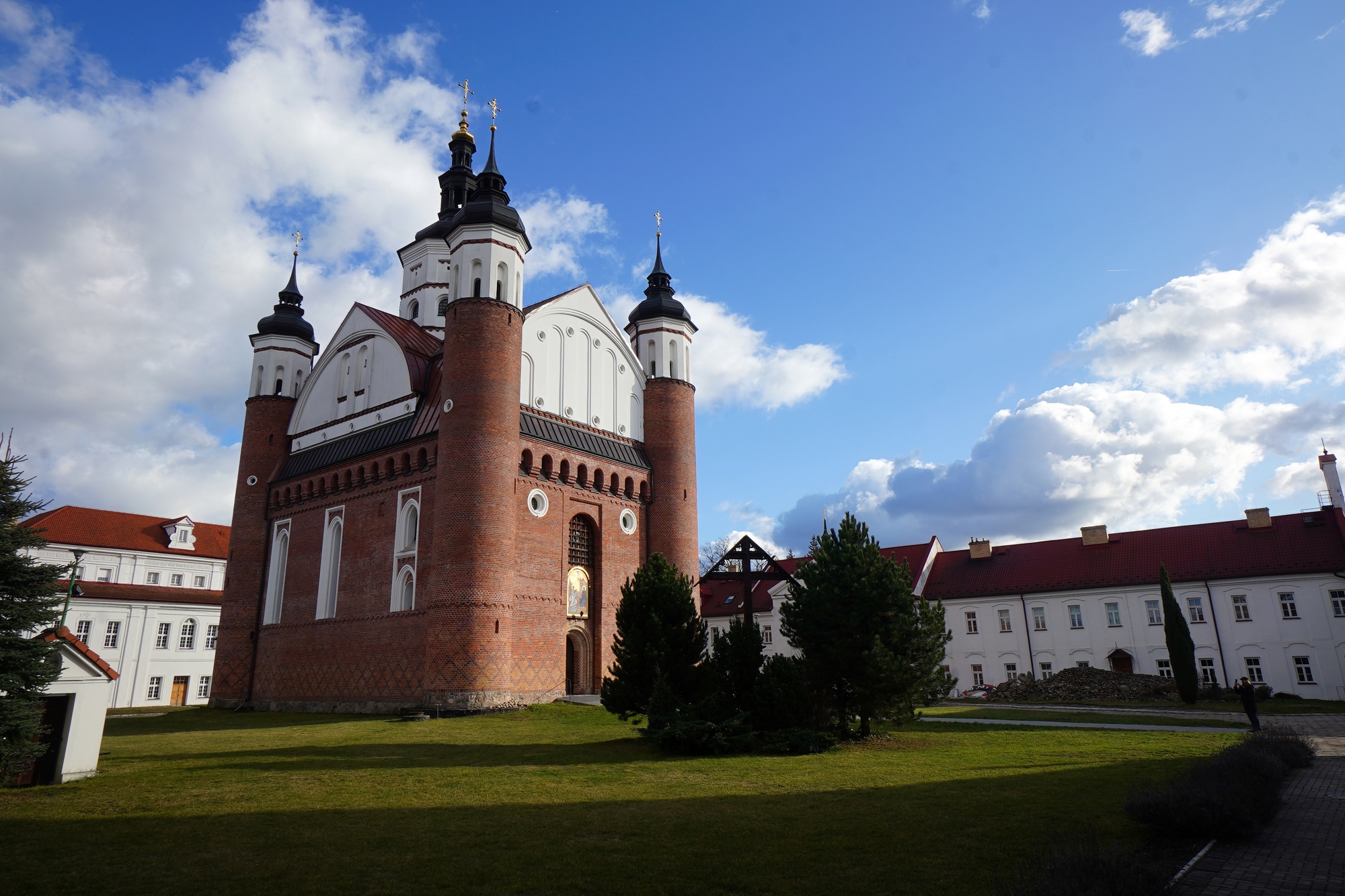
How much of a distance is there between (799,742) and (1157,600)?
3001 cm

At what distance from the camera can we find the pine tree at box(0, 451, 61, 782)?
1110cm

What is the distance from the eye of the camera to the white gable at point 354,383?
33.2 metres

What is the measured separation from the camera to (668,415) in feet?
117

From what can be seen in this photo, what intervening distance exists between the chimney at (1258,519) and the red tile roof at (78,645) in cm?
4403

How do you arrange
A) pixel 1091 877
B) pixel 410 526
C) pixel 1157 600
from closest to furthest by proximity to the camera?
pixel 1091 877 < pixel 410 526 < pixel 1157 600

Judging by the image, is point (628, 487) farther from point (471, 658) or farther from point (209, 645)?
point (209, 645)

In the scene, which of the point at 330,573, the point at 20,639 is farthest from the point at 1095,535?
the point at 20,639

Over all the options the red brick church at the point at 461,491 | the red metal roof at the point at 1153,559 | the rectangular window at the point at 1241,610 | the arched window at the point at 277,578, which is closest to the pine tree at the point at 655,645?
the red brick church at the point at 461,491

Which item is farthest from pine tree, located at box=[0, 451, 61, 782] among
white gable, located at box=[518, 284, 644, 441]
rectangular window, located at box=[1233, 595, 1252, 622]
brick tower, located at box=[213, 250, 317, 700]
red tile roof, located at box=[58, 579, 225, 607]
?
rectangular window, located at box=[1233, 595, 1252, 622]

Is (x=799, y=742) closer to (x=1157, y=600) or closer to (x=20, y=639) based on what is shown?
(x=20, y=639)

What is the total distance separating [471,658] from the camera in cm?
2616

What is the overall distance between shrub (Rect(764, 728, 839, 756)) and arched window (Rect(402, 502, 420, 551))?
703 inches

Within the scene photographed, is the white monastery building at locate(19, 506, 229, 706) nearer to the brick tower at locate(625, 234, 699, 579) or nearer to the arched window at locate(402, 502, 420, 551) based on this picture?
the arched window at locate(402, 502, 420, 551)

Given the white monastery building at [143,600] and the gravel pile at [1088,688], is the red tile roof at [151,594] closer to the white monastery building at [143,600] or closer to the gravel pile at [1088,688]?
the white monastery building at [143,600]
